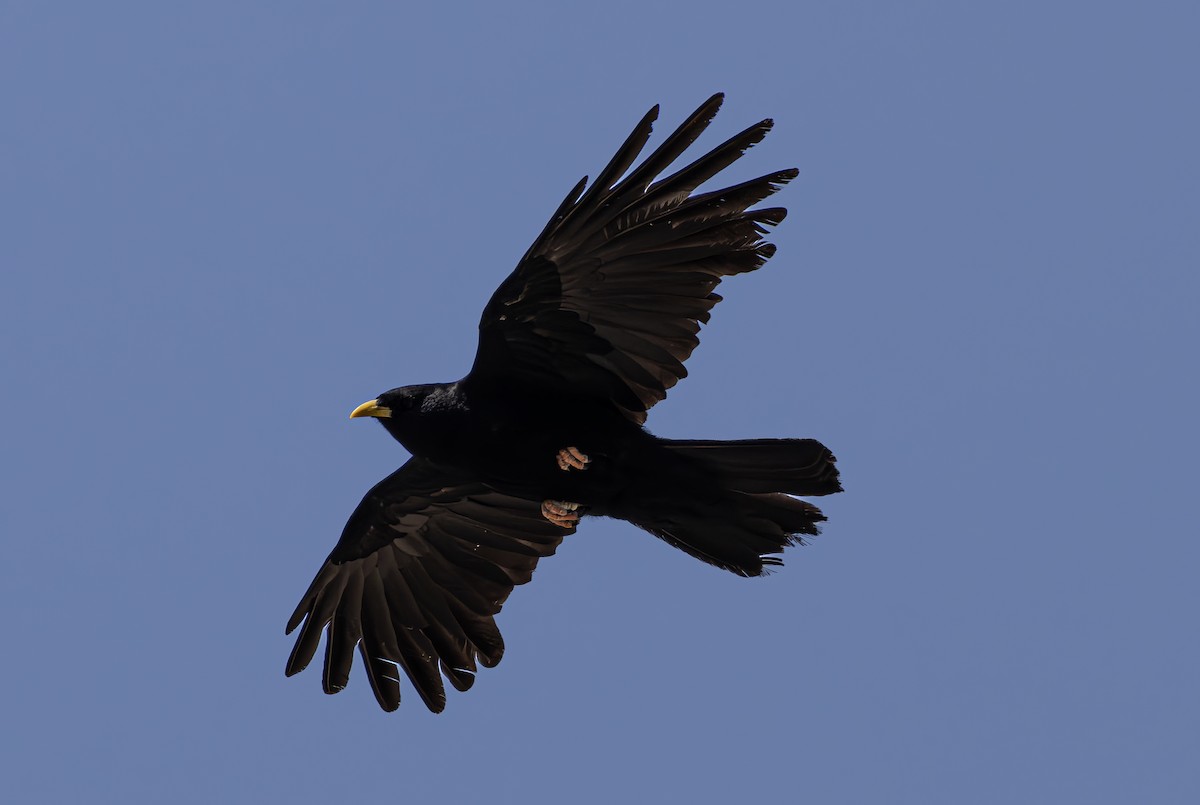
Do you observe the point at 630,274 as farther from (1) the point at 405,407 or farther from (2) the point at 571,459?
(1) the point at 405,407

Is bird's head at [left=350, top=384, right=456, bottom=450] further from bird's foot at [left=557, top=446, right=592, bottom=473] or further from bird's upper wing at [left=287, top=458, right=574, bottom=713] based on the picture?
bird's upper wing at [left=287, top=458, right=574, bottom=713]

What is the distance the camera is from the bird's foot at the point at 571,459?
1109 cm

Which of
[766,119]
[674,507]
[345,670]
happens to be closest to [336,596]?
[345,670]

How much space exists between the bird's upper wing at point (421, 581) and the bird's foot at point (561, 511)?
608mm

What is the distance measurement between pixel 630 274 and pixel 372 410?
86.2 inches

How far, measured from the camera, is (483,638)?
12711mm

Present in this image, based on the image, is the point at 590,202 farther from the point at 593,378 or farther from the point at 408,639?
the point at 408,639

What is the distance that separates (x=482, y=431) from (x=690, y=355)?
1.49 meters

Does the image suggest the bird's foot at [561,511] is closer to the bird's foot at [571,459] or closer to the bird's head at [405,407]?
the bird's foot at [571,459]

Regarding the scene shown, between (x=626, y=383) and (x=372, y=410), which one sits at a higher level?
(x=626, y=383)

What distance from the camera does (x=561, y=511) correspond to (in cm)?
1172

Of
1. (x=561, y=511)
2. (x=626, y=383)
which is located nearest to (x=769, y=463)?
(x=626, y=383)

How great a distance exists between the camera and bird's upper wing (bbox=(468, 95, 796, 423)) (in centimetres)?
1024

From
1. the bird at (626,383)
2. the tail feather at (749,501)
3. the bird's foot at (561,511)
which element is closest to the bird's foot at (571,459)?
the bird at (626,383)
